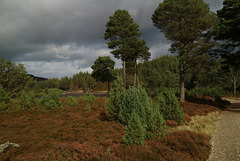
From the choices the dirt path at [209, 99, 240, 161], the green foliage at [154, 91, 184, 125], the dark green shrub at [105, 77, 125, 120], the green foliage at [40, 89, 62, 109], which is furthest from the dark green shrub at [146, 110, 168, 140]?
the green foliage at [40, 89, 62, 109]

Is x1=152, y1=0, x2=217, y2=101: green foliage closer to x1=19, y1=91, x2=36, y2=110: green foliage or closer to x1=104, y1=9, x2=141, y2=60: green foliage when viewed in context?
x1=104, y1=9, x2=141, y2=60: green foliage

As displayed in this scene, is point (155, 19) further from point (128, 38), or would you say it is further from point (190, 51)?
point (190, 51)

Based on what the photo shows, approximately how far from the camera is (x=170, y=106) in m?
8.04

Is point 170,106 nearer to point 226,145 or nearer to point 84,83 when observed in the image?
point 226,145

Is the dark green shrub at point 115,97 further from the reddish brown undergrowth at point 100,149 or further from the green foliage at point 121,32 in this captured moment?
the green foliage at point 121,32

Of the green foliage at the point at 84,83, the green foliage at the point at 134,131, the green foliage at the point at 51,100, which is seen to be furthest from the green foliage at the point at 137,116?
the green foliage at the point at 84,83

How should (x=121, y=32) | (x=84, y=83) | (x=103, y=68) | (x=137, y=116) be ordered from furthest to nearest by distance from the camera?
(x=84, y=83) < (x=103, y=68) < (x=121, y=32) < (x=137, y=116)

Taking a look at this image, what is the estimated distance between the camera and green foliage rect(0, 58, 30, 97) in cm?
2153

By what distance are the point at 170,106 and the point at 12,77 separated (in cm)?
2927

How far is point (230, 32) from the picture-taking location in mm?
10320

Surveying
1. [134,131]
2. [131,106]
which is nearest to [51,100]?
[131,106]

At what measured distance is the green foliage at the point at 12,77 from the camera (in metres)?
21.5

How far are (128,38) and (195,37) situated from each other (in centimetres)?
893

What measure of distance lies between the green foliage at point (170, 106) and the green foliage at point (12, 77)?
2746 centimetres
